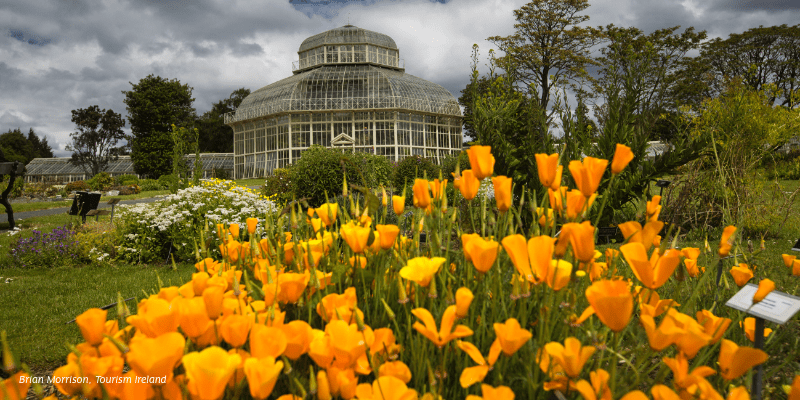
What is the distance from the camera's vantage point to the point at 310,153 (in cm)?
1066

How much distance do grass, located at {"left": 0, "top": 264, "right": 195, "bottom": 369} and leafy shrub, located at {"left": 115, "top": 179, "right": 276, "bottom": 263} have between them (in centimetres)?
34

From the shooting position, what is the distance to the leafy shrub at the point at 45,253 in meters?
6.12

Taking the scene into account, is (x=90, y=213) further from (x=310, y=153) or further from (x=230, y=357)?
(x=230, y=357)

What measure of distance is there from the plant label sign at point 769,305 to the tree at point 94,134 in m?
37.7

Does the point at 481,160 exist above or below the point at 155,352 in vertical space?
above

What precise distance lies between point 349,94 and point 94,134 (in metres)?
19.9

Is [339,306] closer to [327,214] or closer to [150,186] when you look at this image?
[327,214]

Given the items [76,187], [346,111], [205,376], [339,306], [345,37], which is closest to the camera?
[205,376]

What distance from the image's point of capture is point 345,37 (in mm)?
29000

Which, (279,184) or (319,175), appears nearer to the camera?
(319,175)

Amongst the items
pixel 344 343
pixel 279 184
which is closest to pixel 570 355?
pixel 344 343

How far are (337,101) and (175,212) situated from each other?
2038cm

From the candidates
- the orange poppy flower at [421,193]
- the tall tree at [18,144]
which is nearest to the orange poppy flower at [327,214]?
the orange poppy flower at [421,193]

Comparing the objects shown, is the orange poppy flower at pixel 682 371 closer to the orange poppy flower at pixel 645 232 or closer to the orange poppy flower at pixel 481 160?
the orange poppy flower at pixel 645 232
